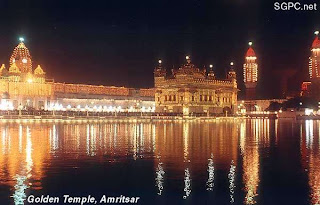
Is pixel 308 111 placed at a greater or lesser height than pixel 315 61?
lesser

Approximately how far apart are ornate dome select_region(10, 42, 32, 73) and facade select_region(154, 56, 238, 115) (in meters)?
24.3

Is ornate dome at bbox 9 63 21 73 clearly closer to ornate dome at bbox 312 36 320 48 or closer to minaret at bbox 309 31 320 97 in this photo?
minaret at bbox 309 31 320 97

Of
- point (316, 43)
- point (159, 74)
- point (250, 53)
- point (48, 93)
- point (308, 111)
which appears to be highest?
point (316, 43)

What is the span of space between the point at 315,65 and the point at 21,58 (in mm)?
89101

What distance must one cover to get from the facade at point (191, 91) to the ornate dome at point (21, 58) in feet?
79.6

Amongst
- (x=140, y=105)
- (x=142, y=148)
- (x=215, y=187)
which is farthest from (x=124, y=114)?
(x=215, y=187)

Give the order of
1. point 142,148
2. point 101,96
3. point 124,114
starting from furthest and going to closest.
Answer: point 101,96, point 124,114, point 142,148

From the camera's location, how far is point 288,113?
91.8 m

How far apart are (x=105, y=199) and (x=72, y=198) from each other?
28.3 inches

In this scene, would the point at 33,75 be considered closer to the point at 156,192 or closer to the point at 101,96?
the point at 101,96

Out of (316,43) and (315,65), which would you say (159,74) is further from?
(316,43)

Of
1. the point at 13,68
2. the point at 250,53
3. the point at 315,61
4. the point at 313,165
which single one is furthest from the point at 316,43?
the point at 313,165

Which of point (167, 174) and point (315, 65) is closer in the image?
point (167, 174)

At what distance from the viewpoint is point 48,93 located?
298ft
